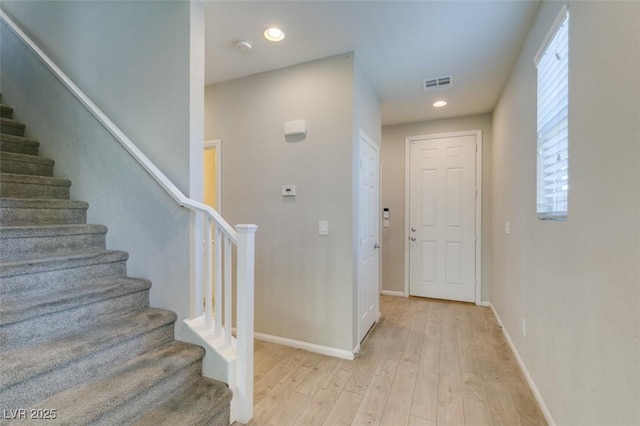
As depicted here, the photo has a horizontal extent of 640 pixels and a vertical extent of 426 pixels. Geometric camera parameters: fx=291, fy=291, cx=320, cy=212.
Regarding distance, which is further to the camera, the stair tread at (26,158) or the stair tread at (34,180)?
the stair tread at (26,158)

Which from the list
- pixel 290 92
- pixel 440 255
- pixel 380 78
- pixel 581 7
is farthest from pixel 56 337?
pixel 440 255

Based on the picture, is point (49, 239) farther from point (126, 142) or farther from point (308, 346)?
point (308, 346)

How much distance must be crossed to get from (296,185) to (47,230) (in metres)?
1.80

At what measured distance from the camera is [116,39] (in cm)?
219

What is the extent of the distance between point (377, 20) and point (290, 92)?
Answer: 100cm

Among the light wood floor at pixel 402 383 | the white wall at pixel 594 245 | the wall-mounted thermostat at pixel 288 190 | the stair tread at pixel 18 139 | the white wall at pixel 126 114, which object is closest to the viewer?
the white wall at pixel 594 245

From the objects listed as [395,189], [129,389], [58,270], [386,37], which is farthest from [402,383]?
[395,189]

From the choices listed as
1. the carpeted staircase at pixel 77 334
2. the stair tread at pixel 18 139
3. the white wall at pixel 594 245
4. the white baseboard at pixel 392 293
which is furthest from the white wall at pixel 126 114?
the white baseboard at pixel 392 293

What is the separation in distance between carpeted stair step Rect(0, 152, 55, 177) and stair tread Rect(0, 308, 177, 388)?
1.49m

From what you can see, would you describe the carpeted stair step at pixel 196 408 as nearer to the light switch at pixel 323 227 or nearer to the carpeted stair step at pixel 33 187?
the light switch at pixel 323 227

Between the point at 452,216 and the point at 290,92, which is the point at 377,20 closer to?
the point at 290,92

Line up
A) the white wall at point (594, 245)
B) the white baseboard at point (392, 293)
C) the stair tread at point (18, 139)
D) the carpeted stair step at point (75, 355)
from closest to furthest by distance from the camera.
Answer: the white wall at point (594, 245), the carpeted stair step at point (75, 355), the stair tread at point (18, 139), the white baseboard at point (392, 293)

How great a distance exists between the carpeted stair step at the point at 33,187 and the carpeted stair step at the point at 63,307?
2.96 ft

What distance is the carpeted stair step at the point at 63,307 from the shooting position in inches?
54.3
